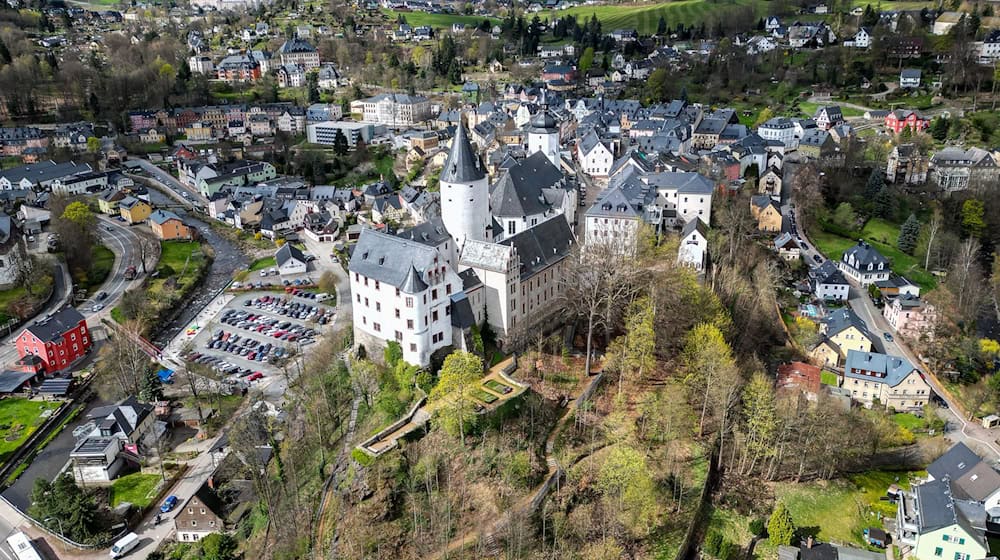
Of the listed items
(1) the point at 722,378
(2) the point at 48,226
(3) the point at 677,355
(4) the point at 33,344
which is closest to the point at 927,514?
(1) the point at 722,378

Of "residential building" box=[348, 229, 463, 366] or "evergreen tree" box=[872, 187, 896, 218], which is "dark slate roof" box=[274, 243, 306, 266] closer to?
"residential building" box=[348, 229, 463, 366]

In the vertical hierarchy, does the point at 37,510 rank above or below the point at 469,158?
below

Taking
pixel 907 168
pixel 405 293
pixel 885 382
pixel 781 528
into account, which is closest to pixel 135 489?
pixel 405 293

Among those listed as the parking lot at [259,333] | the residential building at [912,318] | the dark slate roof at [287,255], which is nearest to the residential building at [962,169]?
the residential building at [912,318]

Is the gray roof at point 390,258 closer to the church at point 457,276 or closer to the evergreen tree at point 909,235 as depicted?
the church at point 457,276

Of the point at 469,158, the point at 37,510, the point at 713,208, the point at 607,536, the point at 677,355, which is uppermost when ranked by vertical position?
the point at 469,158

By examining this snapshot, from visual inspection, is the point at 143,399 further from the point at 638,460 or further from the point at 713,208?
the point at 713,208
